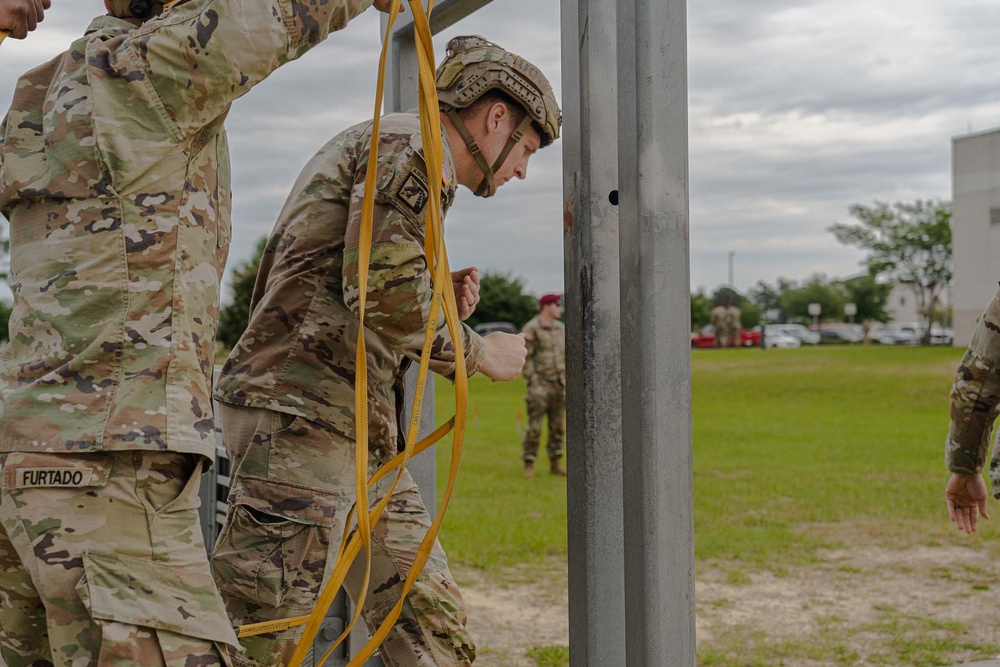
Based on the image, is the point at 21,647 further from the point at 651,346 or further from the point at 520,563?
the point at 520,563

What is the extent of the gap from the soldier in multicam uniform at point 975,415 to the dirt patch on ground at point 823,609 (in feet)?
7.61

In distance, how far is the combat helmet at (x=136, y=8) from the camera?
203 centimetres

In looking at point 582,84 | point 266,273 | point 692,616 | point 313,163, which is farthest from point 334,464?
point 582,84

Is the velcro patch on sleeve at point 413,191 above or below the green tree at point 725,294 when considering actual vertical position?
below

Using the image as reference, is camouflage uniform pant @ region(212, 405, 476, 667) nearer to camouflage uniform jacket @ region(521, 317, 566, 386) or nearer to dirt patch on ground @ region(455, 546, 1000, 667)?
dirt patch on ground @ region(455, 546, 1000, 667)

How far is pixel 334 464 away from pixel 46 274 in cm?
97

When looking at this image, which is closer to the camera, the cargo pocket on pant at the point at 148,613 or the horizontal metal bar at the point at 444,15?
the cargo pocket on pant at the point at 148,613

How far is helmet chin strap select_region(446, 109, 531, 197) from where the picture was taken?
2.71 metres

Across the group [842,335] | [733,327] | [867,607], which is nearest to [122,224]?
[867,607]

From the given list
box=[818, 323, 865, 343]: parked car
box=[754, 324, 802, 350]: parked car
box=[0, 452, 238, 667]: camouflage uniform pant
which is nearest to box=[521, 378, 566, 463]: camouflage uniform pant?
box=[0, 452, 238, 667]: camouflage uniform pant

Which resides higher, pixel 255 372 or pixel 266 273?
pixel 266 273

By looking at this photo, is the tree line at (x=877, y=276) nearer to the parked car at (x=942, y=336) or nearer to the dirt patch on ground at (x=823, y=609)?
the parked car at (x=942, y=336)

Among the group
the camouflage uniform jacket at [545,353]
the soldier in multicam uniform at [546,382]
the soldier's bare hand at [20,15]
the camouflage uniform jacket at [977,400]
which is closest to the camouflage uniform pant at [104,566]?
the soldier's bare hand at [20,15]

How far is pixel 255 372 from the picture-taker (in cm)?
268
